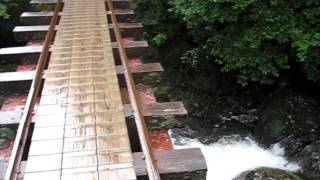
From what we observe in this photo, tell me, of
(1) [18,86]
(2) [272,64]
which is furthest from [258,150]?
(1) [18,86]

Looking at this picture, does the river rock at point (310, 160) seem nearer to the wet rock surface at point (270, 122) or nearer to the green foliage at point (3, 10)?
the wet rock surface at point (270, 122)

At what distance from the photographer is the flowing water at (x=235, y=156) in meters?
7.28

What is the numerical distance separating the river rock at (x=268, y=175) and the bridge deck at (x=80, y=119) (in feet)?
9.52

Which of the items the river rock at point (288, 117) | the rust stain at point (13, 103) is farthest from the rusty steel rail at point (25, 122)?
the river rock at point (288, 117)

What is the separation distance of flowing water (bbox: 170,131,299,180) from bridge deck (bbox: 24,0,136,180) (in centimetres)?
251

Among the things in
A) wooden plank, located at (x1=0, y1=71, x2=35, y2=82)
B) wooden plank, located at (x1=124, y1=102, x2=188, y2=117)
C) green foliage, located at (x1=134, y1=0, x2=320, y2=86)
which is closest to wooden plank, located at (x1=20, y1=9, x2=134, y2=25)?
green foliage, located at (x1=134, y1=0, x2=320, y2=86)

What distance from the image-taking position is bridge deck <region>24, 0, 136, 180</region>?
3879mm

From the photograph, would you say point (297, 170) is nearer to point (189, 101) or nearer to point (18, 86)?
point (189, 101)

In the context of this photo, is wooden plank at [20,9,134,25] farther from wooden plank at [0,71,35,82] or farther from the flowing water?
wooden plank at [0,71,35,82]

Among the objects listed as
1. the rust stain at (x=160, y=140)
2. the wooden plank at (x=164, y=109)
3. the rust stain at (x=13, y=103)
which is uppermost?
the wooden plank at (x=164, y=109)

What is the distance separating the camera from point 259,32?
659cm

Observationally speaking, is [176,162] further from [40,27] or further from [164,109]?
[40,27]

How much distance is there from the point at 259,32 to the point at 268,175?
7.71 feet

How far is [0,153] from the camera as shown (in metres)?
4.37
